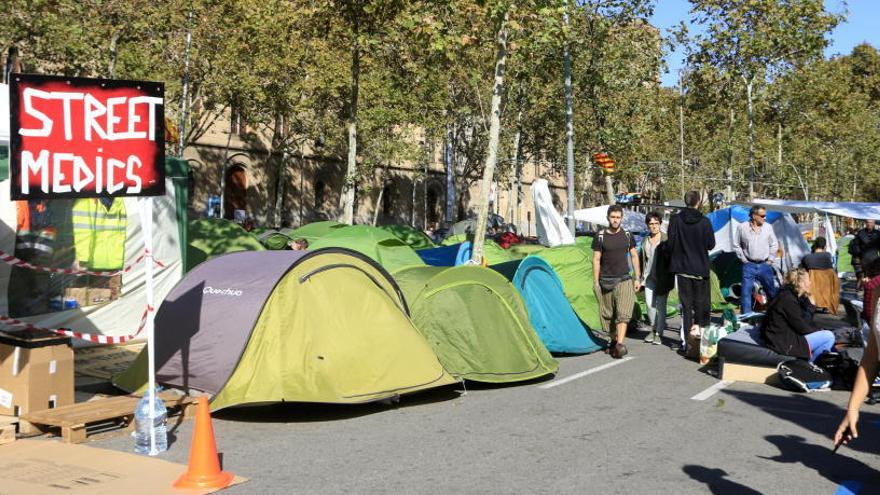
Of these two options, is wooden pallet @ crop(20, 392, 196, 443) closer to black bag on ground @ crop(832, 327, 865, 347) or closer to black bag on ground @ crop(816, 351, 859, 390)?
black bag on ground @ crop(816, 351, 859, 390)

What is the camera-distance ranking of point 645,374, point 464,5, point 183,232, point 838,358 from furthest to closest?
point 464,5, point 183,232, point 645,374, point 838,358

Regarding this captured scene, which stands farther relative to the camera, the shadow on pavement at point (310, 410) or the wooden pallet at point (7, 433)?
the shadow on pavement at point (310, 410)

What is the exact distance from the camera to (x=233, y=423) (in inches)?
304

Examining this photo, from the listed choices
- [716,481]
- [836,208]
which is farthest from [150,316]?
[836,208]

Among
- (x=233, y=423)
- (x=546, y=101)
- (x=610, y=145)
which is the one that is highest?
(x=546, y=101)

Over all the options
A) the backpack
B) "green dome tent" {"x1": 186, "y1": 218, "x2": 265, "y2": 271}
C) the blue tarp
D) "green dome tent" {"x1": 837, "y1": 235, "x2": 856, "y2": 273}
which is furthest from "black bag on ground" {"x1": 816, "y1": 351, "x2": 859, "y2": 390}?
"green dome tent" {"x1": 837, "y1": 235, "x2": 856, "y2": 273}

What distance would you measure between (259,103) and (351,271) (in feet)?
86.5

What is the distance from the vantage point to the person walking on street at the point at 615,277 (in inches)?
449

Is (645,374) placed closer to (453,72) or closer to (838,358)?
(838,358)

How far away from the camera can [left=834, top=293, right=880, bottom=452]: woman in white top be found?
4105mm

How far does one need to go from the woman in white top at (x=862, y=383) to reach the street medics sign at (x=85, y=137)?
493 cm

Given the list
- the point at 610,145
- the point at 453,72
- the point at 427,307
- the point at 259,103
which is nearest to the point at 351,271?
the point at 427,307

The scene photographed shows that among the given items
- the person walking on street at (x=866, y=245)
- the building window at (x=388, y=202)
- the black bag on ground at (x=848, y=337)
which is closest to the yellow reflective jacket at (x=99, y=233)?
the black bag on ground at (x=848, y=337)

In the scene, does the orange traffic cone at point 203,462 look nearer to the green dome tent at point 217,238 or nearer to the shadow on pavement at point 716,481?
the shadow on pavement at point 716,481
